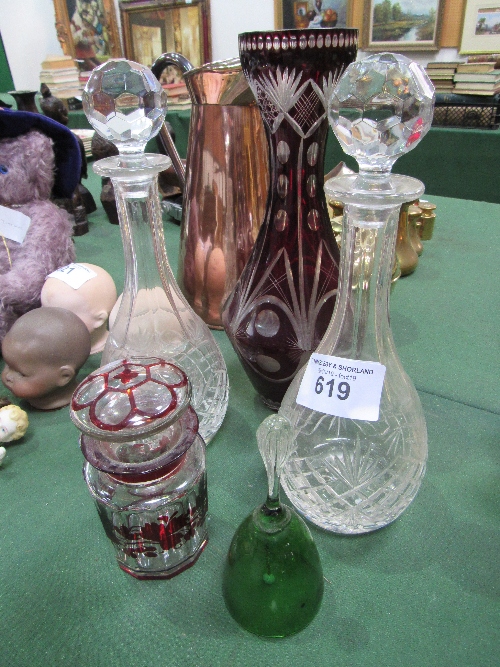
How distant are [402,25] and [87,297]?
1437 mm

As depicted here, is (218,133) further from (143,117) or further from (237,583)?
(237,583)

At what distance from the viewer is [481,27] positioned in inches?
57.0

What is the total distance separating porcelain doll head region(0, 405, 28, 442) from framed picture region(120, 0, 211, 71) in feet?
5.61

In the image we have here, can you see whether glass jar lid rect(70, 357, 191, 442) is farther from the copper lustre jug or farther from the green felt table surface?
the copper lustre jug

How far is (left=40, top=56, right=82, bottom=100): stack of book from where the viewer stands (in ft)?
6.35

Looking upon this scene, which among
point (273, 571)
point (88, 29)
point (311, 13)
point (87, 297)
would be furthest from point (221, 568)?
point (88, 29)

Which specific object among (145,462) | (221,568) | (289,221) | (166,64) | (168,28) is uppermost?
(168,28)

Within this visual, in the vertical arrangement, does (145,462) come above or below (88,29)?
below

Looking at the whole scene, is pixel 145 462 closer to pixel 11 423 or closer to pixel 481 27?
pixel 11 423

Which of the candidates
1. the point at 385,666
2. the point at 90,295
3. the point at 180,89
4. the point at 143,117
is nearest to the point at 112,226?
the point at 90,295

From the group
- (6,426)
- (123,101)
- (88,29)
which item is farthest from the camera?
(88,29)

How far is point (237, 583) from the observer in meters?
0.32

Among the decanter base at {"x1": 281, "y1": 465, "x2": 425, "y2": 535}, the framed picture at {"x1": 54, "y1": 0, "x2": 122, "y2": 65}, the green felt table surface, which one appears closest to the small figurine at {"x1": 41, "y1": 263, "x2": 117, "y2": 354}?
the green felt table surface

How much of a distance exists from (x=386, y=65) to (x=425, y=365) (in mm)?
385
